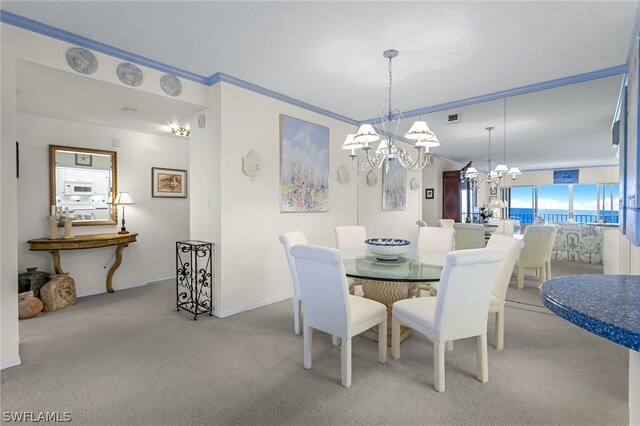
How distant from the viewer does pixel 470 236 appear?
441cm

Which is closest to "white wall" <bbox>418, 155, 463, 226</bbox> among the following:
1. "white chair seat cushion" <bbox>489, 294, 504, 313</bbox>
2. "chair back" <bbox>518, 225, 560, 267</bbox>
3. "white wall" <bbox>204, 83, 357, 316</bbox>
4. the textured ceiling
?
"chair back" <bbox>518, 225, 560, 267</bbox>

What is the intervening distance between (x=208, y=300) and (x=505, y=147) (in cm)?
505

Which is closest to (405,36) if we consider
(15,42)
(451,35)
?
(451,35)

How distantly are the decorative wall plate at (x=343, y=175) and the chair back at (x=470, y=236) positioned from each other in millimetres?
1770

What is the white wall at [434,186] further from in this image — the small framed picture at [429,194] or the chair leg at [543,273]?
the chair leg at [543,273]

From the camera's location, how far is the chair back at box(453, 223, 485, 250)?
14.1ft

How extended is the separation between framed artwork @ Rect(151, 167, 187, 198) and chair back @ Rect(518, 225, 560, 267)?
506cm

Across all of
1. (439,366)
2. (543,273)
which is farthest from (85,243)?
(543,273)

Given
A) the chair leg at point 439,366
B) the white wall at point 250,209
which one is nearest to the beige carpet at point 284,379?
the chair leg at point 439,366

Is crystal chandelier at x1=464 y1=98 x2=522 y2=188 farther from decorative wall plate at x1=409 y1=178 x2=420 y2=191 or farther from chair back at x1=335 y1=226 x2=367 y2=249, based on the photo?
chair back at x1=335 y1=226 x2=367 y2=249

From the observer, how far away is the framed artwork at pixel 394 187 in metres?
5.52

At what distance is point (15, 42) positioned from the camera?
7.48 ft

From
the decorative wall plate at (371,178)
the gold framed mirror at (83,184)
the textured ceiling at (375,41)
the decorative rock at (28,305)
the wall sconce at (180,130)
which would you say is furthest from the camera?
the decorative wall plate at (371,178)

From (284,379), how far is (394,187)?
14.0 feet
